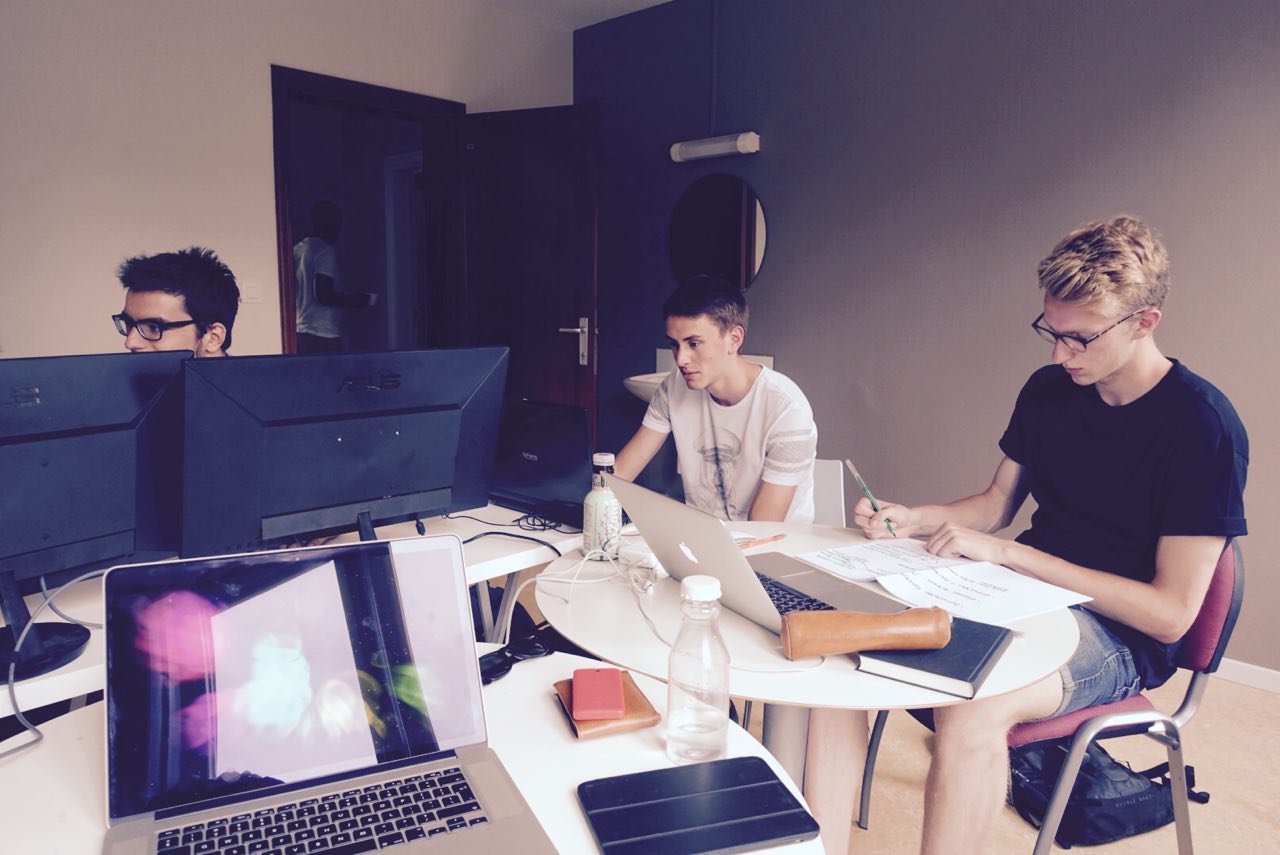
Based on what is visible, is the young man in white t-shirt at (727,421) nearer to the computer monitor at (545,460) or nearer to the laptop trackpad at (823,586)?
the computer monitor at (545,460)

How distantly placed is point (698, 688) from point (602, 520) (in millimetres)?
616

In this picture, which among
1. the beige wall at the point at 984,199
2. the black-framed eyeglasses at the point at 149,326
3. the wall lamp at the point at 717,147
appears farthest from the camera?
the wall lamp at the point at 717,147

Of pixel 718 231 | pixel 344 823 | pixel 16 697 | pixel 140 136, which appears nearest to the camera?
pixel 344 823

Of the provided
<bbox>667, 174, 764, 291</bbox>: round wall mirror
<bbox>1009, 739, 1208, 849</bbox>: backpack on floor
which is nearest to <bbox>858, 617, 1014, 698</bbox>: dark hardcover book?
<bbox>1009, 739, 1208, 849</bbox>: backpack on floor

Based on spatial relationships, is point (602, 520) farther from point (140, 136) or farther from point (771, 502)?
point (140, 136)

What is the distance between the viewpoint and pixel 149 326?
6.30 feet

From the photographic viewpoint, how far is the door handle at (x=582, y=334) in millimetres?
4008

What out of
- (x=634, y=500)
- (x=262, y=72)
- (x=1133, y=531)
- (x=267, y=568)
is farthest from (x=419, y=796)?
(x=262, y=72)

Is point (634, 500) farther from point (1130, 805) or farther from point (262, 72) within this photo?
point (262, 72)

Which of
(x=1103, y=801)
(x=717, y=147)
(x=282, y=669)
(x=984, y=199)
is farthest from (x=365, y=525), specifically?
(x=717, y=147)

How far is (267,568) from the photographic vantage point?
0.82m

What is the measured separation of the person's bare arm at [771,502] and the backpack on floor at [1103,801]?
727mm

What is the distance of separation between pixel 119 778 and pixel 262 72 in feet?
11.5

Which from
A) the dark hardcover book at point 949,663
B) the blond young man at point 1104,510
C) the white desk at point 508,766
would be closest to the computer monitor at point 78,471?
the white desk at point 508,766
